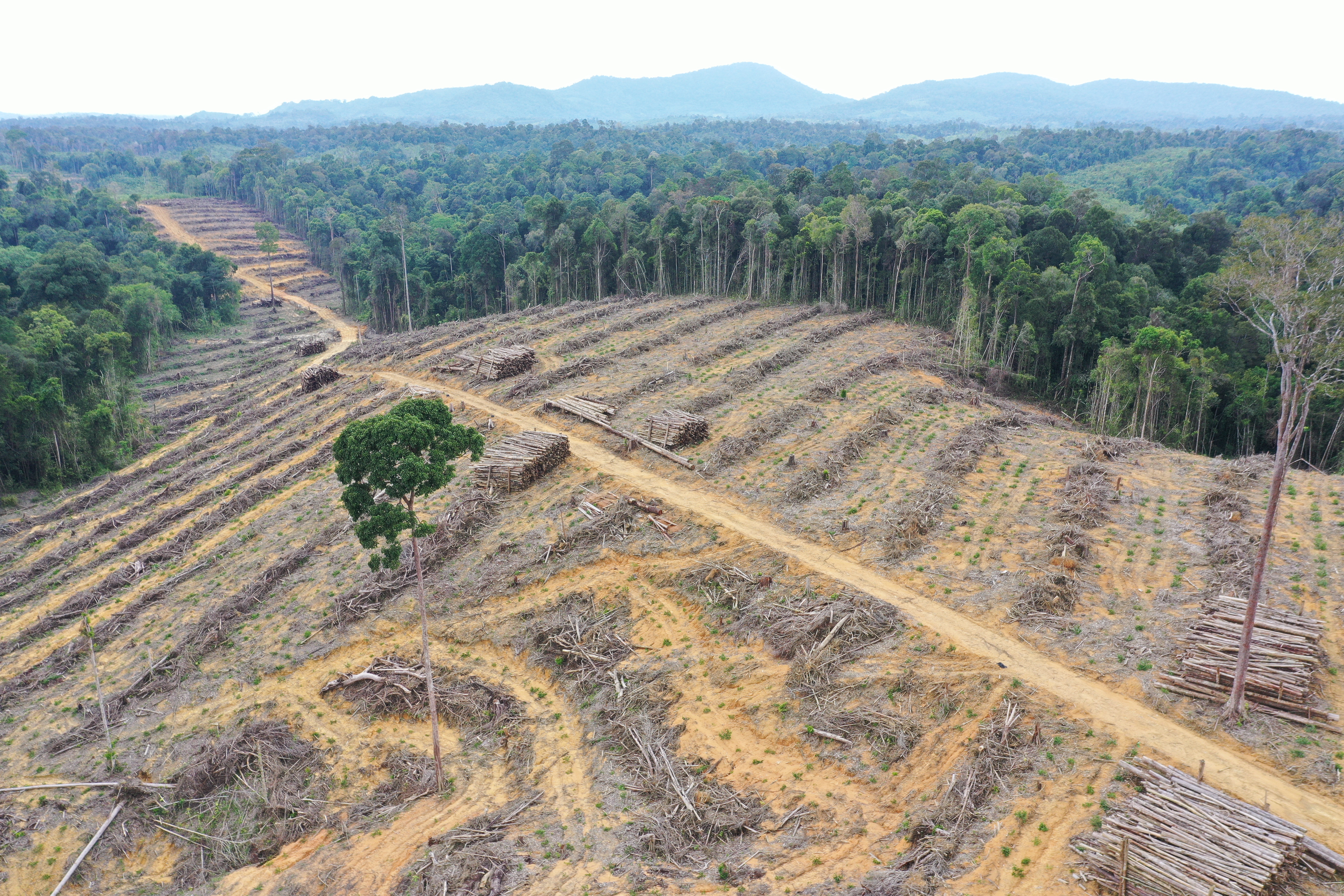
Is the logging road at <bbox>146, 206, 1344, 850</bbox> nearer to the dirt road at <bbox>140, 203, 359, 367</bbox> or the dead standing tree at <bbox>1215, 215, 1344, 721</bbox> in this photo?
the dead standing tree at <bbox>1215, 215, 1344, 721</bbox>

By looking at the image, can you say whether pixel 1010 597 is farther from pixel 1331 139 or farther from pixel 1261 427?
pixel 1331 139

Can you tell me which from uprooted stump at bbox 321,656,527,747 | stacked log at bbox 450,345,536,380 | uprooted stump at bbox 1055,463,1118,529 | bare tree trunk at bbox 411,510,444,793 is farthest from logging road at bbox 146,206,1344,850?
stacked log at bbox 450,345,536,380

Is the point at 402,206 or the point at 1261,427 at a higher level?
the point at 402,206

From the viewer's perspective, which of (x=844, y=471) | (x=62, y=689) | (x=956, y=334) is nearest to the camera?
(x=62, y=689)

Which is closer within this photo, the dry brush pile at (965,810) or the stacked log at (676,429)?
the dry brush pile at (965,810)

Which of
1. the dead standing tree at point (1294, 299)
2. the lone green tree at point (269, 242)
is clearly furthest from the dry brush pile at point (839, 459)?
the lone green tree at point (269, 242)

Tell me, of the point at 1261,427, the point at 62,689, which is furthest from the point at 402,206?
the point at 1261,427

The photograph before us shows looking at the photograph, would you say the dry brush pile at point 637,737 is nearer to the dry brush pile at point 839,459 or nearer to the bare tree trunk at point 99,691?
the dry brush pile at point 839,459
